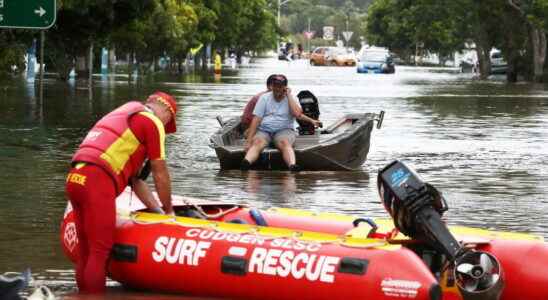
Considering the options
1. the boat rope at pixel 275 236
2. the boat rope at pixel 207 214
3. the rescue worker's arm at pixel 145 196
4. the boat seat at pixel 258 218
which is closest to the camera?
the boat rope at pixel 275 236

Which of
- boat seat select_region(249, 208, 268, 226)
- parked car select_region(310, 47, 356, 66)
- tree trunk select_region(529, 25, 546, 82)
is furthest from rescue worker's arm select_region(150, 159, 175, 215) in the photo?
parked car select_region(310, 47, 356, 66)

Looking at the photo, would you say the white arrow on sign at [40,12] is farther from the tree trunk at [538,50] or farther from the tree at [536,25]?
the tree trunk at [538,50]

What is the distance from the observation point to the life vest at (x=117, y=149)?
31.3ft

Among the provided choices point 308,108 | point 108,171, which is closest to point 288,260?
point 108,171

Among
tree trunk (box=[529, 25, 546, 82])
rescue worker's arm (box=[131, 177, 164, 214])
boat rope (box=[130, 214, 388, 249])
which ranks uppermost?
rescue worker's arm (box=[131, 177, 164, 214])

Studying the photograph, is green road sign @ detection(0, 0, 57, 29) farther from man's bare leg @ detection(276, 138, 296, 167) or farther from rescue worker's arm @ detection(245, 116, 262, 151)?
man's bare leg @ detection(276, 138, 296, 167)

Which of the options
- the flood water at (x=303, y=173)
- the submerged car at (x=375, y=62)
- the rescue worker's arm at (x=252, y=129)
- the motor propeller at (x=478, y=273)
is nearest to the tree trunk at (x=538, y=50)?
the submerged car at (x=375, y=62)

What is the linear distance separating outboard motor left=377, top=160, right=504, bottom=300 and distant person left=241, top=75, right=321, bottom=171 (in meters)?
8.59

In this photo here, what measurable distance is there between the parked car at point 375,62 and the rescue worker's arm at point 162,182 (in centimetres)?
7709

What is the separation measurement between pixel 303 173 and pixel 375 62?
69.3m

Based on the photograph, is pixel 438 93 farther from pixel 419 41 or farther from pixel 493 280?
pixel 419 41

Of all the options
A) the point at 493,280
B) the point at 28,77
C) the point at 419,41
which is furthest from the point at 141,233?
the point at 419,41

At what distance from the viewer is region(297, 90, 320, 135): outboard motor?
19.5m

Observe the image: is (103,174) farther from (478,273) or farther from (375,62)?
(375,62)
